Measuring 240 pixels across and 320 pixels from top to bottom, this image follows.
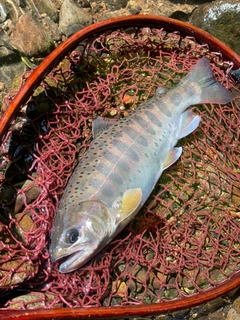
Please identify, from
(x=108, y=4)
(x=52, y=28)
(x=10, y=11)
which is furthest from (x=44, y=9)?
(x=108, y=4)

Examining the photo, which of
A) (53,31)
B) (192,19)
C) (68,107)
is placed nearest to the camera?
(68,107)

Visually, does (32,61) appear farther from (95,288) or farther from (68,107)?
(95,288)

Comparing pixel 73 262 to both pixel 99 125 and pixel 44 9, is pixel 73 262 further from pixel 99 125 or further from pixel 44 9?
pixel 44 9

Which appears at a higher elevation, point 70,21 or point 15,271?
point 70,21

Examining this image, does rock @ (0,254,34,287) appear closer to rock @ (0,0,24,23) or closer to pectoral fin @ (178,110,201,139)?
pectoral fin @ (178,110,201,139)

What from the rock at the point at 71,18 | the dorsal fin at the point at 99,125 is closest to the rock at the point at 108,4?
the rock at the point at 71,18

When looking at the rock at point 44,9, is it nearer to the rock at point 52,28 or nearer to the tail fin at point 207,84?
the rock at point 52,28

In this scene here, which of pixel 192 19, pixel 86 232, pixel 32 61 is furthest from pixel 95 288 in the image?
pixel 192 19

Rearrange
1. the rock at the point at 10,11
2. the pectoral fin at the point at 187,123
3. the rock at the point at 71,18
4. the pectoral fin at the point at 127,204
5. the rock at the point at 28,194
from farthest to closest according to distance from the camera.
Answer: the rock at the point at 71,18, the rock at the point at 10,11, the pectoral fin at the point at 187,123, the rock at the point at 28,194, the pectoral fin at the point at 127,204
